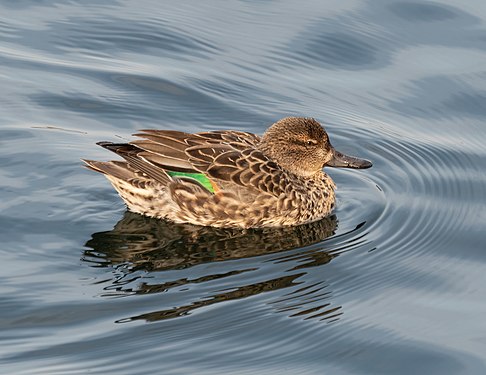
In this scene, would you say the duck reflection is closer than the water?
No

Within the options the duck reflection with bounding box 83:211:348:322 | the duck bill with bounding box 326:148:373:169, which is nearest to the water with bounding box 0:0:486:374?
the duck reflection with bounding box 83:211:348:322

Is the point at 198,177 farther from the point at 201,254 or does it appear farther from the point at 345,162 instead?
the point at 345,162

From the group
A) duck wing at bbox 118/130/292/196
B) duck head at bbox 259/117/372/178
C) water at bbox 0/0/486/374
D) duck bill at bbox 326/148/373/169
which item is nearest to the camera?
water at bbox 0/0/486/374

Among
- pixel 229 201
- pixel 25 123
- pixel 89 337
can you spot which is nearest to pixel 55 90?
pixel 25 123

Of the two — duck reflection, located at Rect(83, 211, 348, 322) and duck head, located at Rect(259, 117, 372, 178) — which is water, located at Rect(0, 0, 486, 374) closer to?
duck reflection, located at Rect(83, 211, 348, 322)

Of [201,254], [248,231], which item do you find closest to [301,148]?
[248,231]

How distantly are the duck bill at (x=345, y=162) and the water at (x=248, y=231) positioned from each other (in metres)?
0.35

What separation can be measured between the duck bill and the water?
1.16ft

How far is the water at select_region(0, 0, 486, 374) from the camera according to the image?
9.38m

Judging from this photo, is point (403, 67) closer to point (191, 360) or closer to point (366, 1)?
point (366, 1)

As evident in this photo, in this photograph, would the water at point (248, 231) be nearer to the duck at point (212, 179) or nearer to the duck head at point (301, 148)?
the duck at point (212, 179)

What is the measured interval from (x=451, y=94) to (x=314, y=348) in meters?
5.83

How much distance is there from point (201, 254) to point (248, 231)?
0.89 meters

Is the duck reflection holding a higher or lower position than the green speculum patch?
lower
